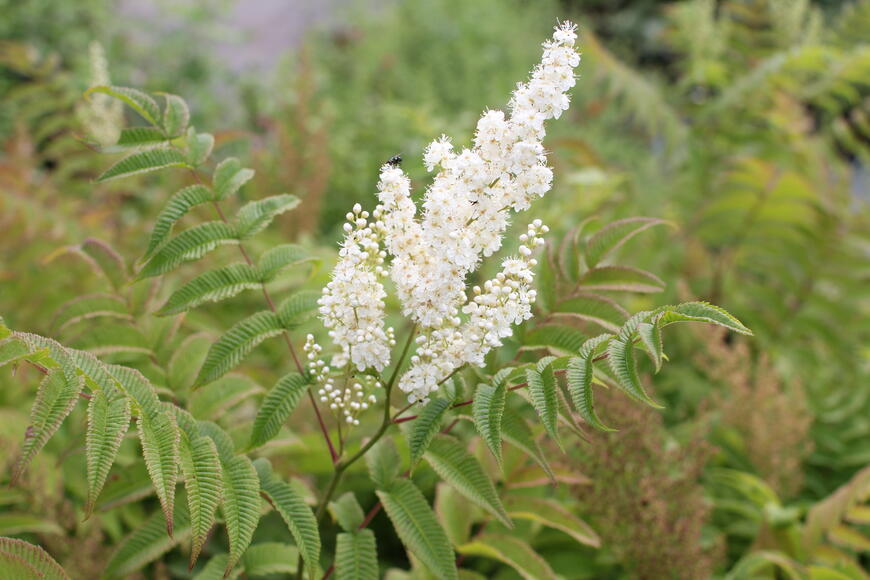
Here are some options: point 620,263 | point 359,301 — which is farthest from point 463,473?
point 620,263

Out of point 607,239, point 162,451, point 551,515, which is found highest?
point 607,239

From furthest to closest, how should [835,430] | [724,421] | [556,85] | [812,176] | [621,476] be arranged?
[812,176], [835,430], [724,421], [621,476], [556,85]

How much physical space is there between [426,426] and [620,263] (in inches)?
77.9

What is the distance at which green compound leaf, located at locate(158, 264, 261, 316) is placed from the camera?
138cm

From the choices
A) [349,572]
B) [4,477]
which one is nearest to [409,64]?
[4,477]

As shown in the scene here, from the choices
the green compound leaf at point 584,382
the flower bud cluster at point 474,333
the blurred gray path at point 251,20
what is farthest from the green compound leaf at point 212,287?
the blurred gray path at point 251,20

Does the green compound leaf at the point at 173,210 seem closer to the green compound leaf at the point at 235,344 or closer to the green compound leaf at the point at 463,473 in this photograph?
the green compound leaf at the point at 235,344

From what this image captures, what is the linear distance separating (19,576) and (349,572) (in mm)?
516

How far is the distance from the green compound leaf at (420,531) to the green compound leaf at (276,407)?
235 millimetres

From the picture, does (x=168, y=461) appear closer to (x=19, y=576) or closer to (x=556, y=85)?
(x=19, y=576)

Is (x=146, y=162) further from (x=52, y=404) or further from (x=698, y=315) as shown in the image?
(x=698, y=315)

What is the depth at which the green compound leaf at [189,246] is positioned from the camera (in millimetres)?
1381

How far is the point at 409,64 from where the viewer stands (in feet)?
23.0

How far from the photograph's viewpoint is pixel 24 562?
118 cm
